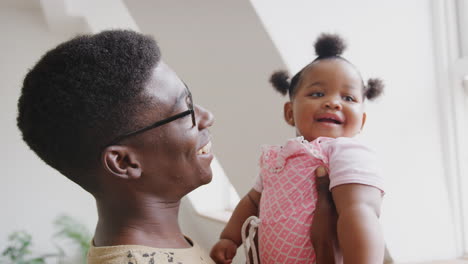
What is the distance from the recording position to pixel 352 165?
0.99 meters

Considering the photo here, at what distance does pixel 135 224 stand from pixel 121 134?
19 cm

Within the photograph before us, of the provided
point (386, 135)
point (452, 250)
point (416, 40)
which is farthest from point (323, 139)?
point (452, 250)

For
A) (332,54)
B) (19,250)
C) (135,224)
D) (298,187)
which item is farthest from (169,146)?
(19,250)

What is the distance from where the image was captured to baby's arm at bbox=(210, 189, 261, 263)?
1.27 metres

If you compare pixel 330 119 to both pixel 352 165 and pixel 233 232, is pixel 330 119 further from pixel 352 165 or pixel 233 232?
pixel 233 232

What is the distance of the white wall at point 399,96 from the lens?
1.66 meters

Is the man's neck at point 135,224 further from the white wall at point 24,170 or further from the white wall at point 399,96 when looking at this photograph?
the white wall at point 24,170

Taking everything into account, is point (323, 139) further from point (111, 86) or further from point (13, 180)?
point (13, 180)

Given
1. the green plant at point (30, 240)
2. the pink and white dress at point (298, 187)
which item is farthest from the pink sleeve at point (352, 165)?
the green plant at point (30, 240)

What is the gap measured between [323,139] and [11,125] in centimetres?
387

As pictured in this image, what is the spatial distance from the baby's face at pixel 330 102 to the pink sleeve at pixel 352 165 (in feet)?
0.38

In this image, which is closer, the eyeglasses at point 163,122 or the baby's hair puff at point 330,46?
the eyeglasses at point 163,122

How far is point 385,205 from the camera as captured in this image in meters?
1.70

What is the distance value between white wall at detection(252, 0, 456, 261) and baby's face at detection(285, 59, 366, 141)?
0.43 meters
